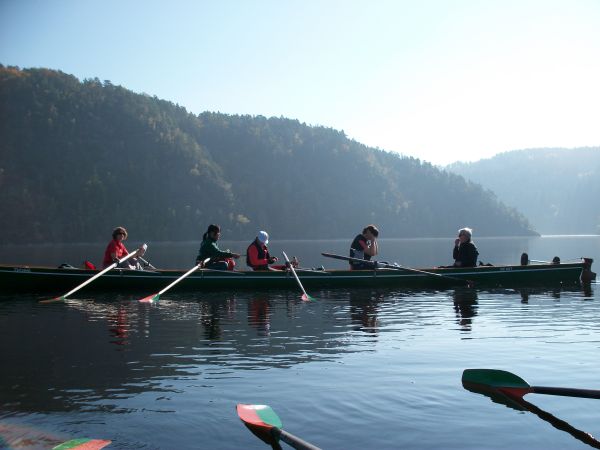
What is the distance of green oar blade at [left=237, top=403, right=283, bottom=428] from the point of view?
6469 mm

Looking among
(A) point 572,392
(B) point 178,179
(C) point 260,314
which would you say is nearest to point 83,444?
(A) point 572,392

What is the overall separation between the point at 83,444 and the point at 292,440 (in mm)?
2024

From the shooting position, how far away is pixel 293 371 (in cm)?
920

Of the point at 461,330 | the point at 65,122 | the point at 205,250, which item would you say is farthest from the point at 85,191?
the point at 461,330

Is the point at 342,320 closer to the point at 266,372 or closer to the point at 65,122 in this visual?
the point at 266,372

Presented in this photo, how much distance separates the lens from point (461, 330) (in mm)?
12875

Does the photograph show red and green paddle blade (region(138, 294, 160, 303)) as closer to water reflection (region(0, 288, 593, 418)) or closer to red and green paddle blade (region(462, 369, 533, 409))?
water reflection (region(0, 288, 593, 418))

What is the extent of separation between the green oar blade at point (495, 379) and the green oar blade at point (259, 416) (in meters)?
2.73

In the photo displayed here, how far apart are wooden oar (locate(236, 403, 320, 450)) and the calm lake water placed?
150 mm

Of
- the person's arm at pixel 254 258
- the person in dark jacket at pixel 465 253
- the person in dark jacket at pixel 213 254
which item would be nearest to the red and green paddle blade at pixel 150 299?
the person in dark jacket at pixel 213 254

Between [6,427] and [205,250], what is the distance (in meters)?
13.4

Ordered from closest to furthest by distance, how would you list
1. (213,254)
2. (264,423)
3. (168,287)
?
(264,423), (168,287), (213,254)

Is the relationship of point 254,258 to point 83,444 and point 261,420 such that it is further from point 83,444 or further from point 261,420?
point 83,444

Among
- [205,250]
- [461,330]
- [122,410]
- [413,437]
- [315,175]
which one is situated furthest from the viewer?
[315,175]
